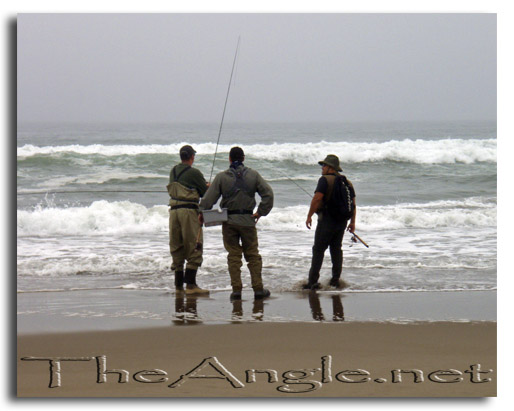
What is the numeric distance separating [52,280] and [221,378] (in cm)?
424

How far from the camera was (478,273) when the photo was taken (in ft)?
27.4

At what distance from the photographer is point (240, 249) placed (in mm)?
6781

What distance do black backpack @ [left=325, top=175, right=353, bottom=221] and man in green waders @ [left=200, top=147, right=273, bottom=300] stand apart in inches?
30.1

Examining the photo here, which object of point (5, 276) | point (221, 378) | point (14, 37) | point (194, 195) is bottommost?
point (221, 378)

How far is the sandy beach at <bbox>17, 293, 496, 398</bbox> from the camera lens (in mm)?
4289

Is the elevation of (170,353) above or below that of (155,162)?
below

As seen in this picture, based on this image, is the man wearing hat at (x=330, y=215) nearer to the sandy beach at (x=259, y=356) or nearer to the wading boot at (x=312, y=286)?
the wading boot at (x=312, y=286)

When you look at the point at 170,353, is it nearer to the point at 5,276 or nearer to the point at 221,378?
the point at 221,378

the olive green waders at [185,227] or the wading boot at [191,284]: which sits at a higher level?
the olive green waders at [185,227]

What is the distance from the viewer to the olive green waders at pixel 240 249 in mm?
6664

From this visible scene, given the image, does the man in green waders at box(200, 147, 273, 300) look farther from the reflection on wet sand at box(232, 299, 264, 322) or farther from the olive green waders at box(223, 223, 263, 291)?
the reflection on wet sand at box(232, 299, 264, 322)

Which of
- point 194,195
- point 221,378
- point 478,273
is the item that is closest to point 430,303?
point 478,273

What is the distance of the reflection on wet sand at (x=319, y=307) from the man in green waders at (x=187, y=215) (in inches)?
41.8

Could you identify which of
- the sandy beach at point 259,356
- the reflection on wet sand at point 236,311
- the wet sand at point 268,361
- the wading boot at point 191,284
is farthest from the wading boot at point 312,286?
the wet sand at point 268,361
